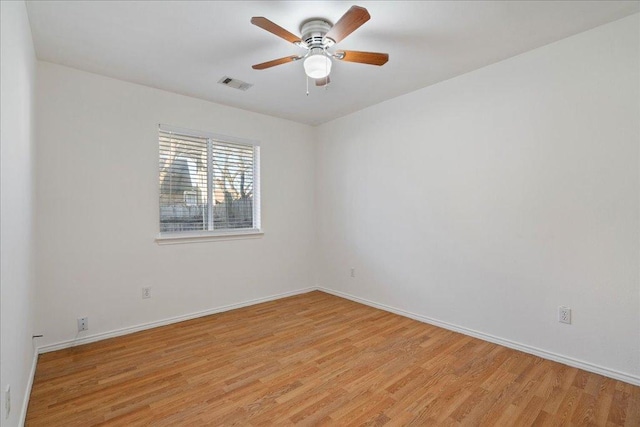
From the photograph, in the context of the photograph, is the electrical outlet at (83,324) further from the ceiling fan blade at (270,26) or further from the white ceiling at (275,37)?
the ceiling fan blade at (270,26)

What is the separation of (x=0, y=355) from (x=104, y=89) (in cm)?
256

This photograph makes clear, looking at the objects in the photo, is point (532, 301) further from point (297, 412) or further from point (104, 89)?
point (104, 89)

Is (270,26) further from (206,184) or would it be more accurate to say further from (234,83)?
(206,184)

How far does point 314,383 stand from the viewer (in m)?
2.13

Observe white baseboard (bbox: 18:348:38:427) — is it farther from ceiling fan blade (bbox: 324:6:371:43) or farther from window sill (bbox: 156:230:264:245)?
ceiling fan blade (bbox: 324:6:371:43)

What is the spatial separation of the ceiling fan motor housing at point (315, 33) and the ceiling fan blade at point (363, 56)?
12cm

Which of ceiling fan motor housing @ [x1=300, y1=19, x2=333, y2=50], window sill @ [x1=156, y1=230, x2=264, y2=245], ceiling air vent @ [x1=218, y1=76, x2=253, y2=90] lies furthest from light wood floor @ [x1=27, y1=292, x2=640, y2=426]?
ceiling air vent @ [x1=218, y1=76, x2=253, y2=90]

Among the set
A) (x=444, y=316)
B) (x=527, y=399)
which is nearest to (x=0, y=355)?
(x=527, y=399)

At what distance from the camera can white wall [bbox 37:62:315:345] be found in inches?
105

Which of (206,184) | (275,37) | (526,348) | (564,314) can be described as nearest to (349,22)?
(275,37)

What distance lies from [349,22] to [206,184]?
8.36ft

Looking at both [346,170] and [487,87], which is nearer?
[487,87]

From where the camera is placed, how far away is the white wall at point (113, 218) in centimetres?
266

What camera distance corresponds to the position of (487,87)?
9.17 feet
